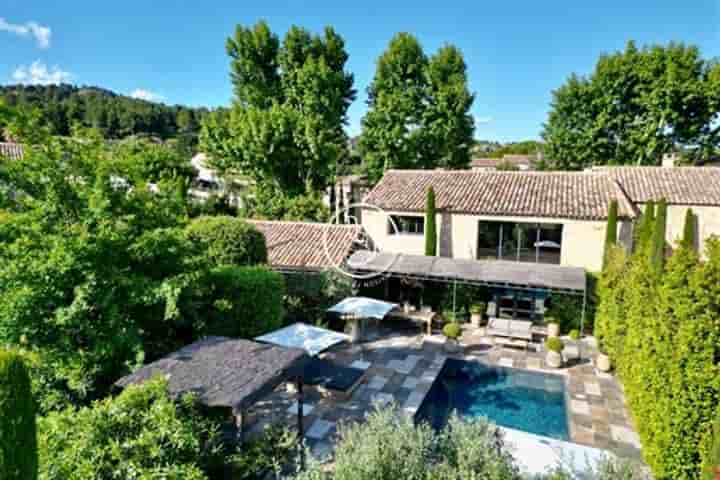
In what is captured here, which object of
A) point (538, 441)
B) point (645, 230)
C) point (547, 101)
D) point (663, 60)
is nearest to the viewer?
point (538, 441)

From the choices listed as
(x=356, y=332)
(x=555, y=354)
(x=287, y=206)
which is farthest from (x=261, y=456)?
(x=287, y=206)

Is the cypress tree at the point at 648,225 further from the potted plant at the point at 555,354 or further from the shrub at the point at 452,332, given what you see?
the shrub at the point at 452,332

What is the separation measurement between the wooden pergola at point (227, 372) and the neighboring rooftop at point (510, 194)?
52.0 feet

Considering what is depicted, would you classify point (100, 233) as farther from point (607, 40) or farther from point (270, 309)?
point (607, 40)

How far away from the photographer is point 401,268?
21.3 m

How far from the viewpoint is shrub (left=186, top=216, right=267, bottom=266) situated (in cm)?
1731

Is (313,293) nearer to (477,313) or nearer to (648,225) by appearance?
(477,313)

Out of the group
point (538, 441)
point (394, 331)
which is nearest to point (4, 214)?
point (538, 441)

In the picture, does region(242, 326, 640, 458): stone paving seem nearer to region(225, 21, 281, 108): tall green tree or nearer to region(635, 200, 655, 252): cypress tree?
region(635, 200, 655, 252): cypress tree

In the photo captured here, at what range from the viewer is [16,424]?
5.30 meters

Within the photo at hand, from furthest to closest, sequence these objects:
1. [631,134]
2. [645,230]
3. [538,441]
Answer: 1. [631,134]
2. [645,230]
3. [538,441]

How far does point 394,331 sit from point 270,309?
760 centimetres

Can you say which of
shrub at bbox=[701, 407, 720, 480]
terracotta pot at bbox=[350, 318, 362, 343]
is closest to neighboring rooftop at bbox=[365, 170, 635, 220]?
terracotta pot at bbox=[350, 318, 362, 343]

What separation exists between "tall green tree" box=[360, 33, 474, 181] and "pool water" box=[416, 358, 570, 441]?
24.8m
